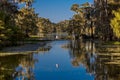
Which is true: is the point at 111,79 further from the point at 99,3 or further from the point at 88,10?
the point at 88,10

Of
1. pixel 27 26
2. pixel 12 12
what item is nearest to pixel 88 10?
pixel 27 26

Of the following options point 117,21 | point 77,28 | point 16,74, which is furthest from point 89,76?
point 77,28

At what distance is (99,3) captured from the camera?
343 feet

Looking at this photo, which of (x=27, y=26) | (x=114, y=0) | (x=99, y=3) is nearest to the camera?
(x=114, y=0)

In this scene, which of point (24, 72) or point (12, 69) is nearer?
point (24, 72)

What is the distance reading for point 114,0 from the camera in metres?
91.5

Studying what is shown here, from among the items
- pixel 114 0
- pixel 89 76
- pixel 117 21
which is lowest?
pixel 89 76

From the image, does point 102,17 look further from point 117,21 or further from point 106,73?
point 106,73

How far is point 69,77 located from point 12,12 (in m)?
83.4

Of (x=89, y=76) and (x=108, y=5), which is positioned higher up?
(x=108, y=5)

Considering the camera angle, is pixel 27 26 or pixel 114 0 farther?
pixel 27 26

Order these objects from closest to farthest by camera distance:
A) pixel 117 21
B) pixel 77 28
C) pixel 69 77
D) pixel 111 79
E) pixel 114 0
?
pixel 111 79 < pixel 69 77 < pixel 117 21 < pixel 114 0 < pixel 77 28

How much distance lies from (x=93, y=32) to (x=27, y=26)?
1016 inches

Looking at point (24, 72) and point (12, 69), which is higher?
point (12, 69)
